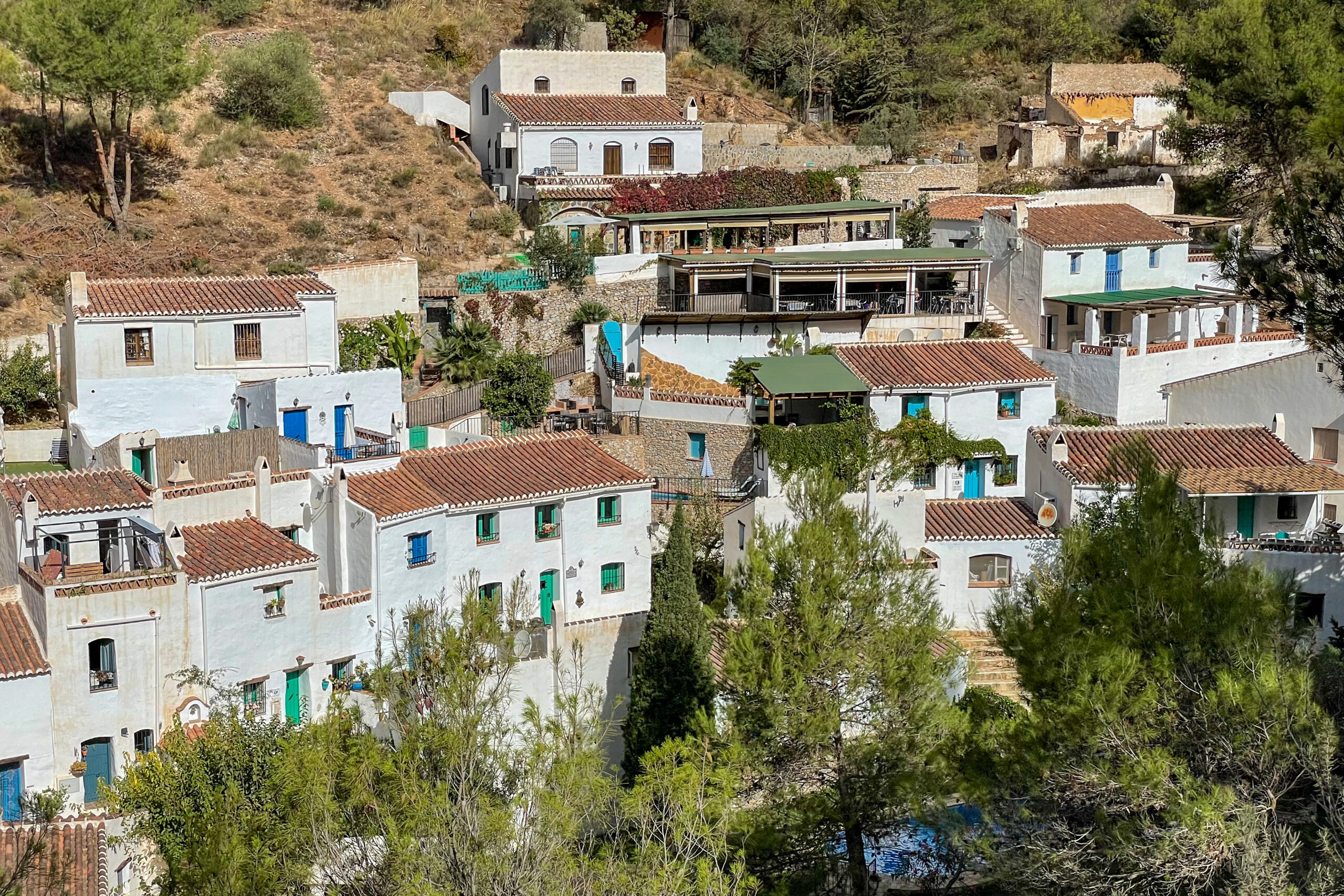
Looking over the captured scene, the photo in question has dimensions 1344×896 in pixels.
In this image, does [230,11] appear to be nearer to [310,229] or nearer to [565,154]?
[310,229]

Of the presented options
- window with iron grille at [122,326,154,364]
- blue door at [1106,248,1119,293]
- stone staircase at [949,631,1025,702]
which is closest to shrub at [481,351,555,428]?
window with iron grille at [122,326,154,364]

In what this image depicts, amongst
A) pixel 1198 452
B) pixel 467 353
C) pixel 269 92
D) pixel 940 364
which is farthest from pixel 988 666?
pixel 269 92

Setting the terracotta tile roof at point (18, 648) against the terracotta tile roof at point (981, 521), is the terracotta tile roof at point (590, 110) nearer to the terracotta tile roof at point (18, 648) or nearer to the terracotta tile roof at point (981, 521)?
the terracotta tile roof at point (981, 521)

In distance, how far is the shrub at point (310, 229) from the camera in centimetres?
4897

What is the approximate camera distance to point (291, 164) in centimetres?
5266

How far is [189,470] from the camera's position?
33906 millimetres

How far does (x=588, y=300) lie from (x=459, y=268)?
4575 mm

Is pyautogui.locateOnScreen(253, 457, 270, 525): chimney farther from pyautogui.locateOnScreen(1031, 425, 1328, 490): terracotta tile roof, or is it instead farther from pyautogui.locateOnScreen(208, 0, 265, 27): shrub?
pyautogui.locateOnScreen(208, 0, 265, 27): shrub

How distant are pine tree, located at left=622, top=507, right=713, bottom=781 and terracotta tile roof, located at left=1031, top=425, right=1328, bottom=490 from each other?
9.73m

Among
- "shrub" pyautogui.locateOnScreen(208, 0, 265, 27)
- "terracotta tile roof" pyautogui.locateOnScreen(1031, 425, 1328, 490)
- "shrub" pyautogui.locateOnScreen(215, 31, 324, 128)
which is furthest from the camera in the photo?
"shrub" pyautogui.locateOnScreen(208, 0, 265, 27)

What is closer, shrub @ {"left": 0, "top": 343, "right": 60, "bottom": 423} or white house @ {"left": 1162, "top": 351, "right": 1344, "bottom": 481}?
white house @ {"left": 1162, "top": 351, "right": 1344, "bottom": 481}

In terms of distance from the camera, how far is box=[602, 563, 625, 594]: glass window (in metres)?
34.9

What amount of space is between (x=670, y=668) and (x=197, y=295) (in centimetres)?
1564

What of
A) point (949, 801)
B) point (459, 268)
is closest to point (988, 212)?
point (459, 268)
